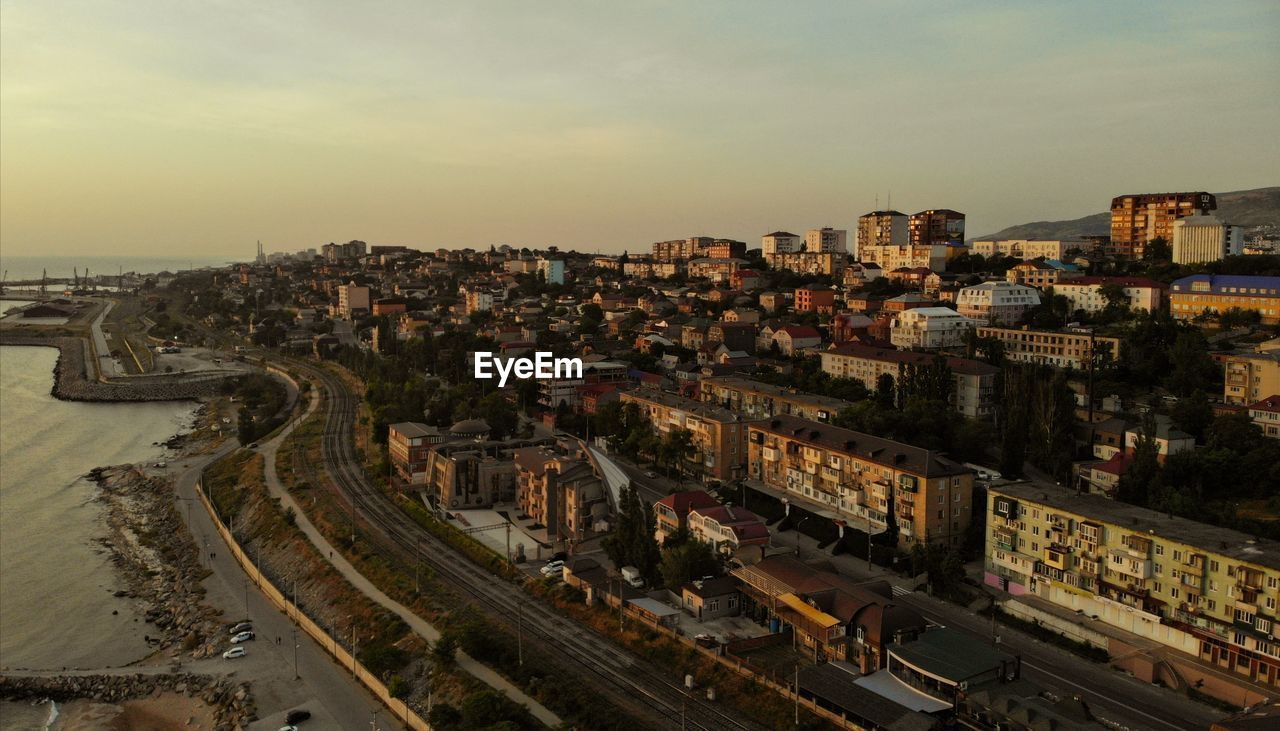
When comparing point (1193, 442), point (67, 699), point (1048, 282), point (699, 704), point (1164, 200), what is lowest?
point (67, 699)

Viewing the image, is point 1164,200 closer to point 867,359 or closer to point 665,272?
point 867,359

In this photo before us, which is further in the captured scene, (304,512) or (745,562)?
(304,512)

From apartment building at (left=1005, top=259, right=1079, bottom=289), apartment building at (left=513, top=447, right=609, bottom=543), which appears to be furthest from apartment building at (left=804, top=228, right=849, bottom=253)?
apartment building at (left=513, top=447, right=609, bottom=543)

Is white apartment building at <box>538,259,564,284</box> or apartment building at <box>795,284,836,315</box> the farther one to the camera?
white apartment building at <box>538,259,564,284</box>

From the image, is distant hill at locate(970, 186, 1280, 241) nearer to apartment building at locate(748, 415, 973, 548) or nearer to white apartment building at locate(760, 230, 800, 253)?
white apartment building at locate(760, 230, 800, 253)

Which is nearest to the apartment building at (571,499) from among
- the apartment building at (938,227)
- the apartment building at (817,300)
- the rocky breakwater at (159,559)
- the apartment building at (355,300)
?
the rocky breakwater at (159,559)

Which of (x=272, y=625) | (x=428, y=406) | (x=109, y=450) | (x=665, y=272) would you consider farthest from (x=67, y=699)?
(x=665, y=272)
